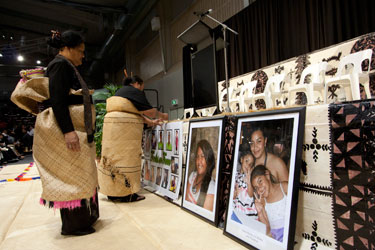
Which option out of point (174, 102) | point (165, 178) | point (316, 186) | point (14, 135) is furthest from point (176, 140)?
point (14, 135)

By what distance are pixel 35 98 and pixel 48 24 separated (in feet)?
30.1

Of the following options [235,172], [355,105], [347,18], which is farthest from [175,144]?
[347,18]

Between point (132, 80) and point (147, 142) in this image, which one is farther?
point (147, 142)

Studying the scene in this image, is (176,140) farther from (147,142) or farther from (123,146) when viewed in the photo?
(147,142)

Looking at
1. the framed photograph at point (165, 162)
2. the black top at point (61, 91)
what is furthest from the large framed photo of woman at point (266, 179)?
the black top at point (61, 91)

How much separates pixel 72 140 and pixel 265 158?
3.70 feet

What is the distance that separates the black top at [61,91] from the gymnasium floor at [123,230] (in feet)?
2.25

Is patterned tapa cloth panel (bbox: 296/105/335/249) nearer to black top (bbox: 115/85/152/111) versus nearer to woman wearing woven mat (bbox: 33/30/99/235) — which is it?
woman wearing woven mat (bbox: 33/30/99/235)

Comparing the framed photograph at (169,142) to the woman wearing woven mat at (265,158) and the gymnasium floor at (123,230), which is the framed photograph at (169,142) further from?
the woman wearing woven mat at (265,158)

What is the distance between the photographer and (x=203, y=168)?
168 cm

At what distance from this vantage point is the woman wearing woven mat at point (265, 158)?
3.59ft

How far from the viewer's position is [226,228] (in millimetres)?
1314

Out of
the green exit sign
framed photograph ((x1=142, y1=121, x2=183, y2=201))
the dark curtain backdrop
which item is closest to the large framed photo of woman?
framed photograph ((x1=142, y1=121, x2=183, y2=201))

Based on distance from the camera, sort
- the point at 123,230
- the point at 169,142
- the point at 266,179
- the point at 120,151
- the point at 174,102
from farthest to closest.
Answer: the point at 174,102 < the point at 169,142 < the point at 120,151 < the point at 123,230 < the point at 266,179
